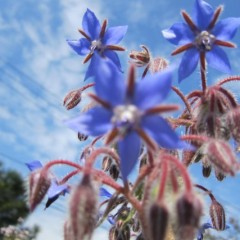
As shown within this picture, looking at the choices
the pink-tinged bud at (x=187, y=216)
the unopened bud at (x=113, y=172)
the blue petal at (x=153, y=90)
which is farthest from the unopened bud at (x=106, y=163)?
the pink-tinged bud at (x=187, y=216)

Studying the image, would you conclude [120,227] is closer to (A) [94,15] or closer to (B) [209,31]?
(B) [209,31]

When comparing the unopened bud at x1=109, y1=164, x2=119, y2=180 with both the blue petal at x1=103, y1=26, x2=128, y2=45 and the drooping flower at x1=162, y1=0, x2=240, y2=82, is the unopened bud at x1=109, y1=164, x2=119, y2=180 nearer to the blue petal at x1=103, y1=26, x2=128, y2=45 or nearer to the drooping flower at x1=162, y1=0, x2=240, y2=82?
the drooping flower at x1=162, y1=0, x2=240, y2=82

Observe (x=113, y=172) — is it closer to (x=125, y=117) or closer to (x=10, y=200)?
(x=125, y=117)

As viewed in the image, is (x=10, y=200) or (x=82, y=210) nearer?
(x=82, y=210)

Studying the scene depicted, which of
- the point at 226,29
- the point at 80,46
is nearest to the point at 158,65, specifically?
the point at 226,29

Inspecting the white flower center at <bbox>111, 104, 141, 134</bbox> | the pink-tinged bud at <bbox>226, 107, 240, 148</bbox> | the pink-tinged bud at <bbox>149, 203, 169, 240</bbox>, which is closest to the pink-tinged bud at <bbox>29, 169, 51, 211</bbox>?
the white flower center at <bbox>111, 104, 141, 134</bbox>

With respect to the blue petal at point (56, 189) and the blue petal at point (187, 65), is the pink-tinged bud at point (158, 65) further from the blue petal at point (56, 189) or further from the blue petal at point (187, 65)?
the blue petal at point (56, 189)

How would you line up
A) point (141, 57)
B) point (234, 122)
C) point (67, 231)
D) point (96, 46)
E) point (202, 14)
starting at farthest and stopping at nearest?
point (96, 46)
point (141, 57)
point (202, 14)
point (234, 122)
point (67, 231)
